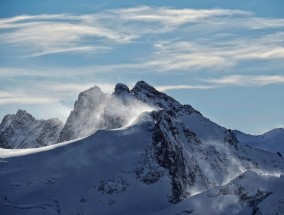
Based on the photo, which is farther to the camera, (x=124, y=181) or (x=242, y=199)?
(x=124, y=181)

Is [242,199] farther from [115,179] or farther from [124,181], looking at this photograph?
[115,179]

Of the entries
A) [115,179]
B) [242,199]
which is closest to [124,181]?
[115,179]

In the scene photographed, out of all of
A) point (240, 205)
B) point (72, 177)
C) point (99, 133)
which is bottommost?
point (240, 205)

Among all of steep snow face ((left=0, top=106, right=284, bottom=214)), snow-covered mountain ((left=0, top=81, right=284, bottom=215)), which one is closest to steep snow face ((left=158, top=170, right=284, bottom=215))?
snow-covered mountain ((left=0, top=81, right=284, bottom=215))

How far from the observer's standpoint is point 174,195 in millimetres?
153750

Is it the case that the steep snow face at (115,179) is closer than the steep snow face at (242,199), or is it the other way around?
the steep snow face at (242,199)

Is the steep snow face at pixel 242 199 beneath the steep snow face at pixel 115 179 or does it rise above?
beneath

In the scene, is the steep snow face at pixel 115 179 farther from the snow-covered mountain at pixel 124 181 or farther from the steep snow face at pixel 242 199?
the steep snow face at pixel 242 199

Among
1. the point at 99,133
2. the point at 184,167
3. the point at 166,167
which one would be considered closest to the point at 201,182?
the point at 184,167

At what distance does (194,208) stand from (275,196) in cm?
1812

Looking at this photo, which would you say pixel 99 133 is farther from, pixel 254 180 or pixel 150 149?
pixel 254 180

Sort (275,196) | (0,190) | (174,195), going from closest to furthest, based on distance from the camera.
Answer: (275,196) → (0,190) → (174,195)

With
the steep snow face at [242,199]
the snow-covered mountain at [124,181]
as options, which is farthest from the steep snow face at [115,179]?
the steep snow face at [242,199]

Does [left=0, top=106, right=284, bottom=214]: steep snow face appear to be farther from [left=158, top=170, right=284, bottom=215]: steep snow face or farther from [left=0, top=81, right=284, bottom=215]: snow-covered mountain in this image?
[left=158, top=170, right=284, bottom=215]: steep snow face
